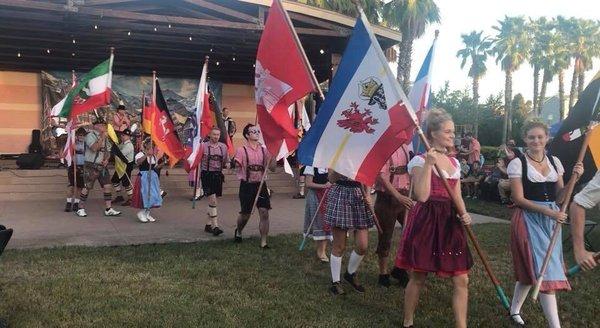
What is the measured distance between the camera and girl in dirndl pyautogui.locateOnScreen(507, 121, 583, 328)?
398cm

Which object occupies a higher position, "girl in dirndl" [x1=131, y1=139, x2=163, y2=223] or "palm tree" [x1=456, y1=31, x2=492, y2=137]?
"palm tree" [x1=456, y1=31, x2=492, y2=137]

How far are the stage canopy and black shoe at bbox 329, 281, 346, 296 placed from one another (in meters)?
7.78

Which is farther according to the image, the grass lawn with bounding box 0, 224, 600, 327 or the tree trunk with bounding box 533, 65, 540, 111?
the tree trunk with bounding box 533, 65, 540, 111

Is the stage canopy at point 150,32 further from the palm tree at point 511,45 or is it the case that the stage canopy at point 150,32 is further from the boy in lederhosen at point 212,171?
the palm tree at point 511,45

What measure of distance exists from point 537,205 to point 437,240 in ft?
2.80

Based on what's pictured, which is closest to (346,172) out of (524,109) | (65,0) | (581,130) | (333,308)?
(333,308)

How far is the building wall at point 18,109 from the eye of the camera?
17.4 meters

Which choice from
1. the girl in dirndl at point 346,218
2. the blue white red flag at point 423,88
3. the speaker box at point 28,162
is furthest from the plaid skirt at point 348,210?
the speaker box at point 28,162

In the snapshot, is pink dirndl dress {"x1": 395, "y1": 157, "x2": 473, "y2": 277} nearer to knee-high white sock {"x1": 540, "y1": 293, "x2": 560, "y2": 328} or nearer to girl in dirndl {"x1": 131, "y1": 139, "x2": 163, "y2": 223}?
knee-high white sock {"x1": 540, "y1": 293, "x2": 560, "y2": 328}

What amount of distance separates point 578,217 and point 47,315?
164 inches

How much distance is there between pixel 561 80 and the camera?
145 feet

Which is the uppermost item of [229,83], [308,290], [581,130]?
[229,83]

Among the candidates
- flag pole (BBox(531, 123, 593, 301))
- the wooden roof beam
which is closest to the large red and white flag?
the wooden roof beam

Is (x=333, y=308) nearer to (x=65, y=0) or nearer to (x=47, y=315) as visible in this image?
(x=47, y=315)
